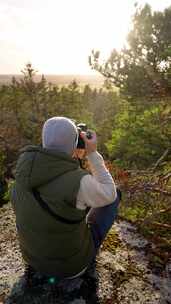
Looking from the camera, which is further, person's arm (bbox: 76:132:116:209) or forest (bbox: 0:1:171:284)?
forest (bbox: 0:1:171:284)

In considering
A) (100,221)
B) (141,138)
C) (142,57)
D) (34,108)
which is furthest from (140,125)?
(34,108)

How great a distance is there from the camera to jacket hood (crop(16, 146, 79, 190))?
7.69 ft

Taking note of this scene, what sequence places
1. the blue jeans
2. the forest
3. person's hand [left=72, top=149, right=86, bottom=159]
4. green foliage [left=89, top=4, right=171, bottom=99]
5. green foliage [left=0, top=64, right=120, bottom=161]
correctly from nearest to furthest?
person's hand [left=72, top=149, right=86, bottom=159] < the blue jeans < the forest < green foliage [left=89, top=4, right=171, bottom=99] < green foliage [left=0, top=64, right=120, bottom=161]

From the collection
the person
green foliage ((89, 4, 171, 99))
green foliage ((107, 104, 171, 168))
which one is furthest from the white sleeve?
green foliage ((107, 104, 171, 168))

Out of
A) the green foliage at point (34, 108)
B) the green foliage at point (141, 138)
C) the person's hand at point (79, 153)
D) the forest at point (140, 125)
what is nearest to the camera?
the person's hand at point (79, 153)

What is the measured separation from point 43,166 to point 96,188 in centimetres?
39

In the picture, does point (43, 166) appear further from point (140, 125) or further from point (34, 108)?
point (34, 108)

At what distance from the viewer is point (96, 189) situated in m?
2.38

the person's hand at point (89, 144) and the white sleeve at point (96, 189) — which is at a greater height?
the person's hand at point (89, 144)

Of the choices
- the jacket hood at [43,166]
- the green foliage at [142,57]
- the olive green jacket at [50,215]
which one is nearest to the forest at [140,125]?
the green foliage at [142,57]

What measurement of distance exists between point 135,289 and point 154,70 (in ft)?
16.3

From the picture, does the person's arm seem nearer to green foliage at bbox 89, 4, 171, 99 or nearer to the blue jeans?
the blue jeans

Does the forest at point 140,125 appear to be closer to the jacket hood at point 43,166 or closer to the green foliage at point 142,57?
the green foliage at point 142,57

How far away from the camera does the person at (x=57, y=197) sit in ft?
7.73
